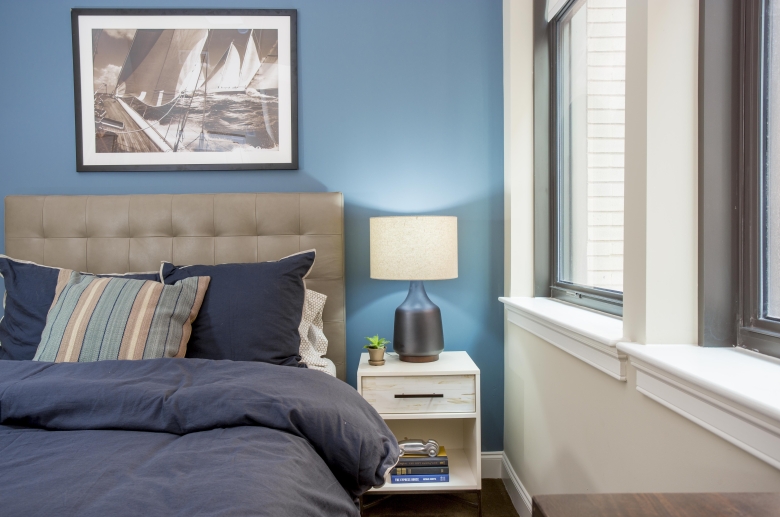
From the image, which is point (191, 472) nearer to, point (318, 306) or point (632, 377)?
point (632, 377)

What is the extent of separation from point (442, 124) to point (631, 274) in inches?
55.9

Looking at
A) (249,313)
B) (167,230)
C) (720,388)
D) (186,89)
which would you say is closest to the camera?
(720,388)

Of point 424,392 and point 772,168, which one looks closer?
point 772,168

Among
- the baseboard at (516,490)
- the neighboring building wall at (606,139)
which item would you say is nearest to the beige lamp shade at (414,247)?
the neighboring building wall at (606,139)

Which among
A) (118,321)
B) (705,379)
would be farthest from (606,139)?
(118,321)

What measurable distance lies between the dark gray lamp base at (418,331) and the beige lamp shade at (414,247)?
15 centimetres

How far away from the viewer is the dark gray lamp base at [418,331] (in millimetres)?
2217

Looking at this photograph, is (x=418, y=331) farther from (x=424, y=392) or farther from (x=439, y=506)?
(x=439, y=506)

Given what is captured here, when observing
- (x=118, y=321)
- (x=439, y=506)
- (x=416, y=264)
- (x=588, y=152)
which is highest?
(x=588, y=152)

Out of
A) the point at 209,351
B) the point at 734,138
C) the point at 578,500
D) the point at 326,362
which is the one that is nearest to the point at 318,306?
the point at 326,362

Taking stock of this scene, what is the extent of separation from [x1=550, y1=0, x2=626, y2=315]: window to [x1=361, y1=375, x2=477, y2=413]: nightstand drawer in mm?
576

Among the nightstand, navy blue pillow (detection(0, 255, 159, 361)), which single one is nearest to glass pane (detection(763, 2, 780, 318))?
the nightstand

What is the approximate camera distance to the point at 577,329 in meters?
1.51

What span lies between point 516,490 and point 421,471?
1.49ft
